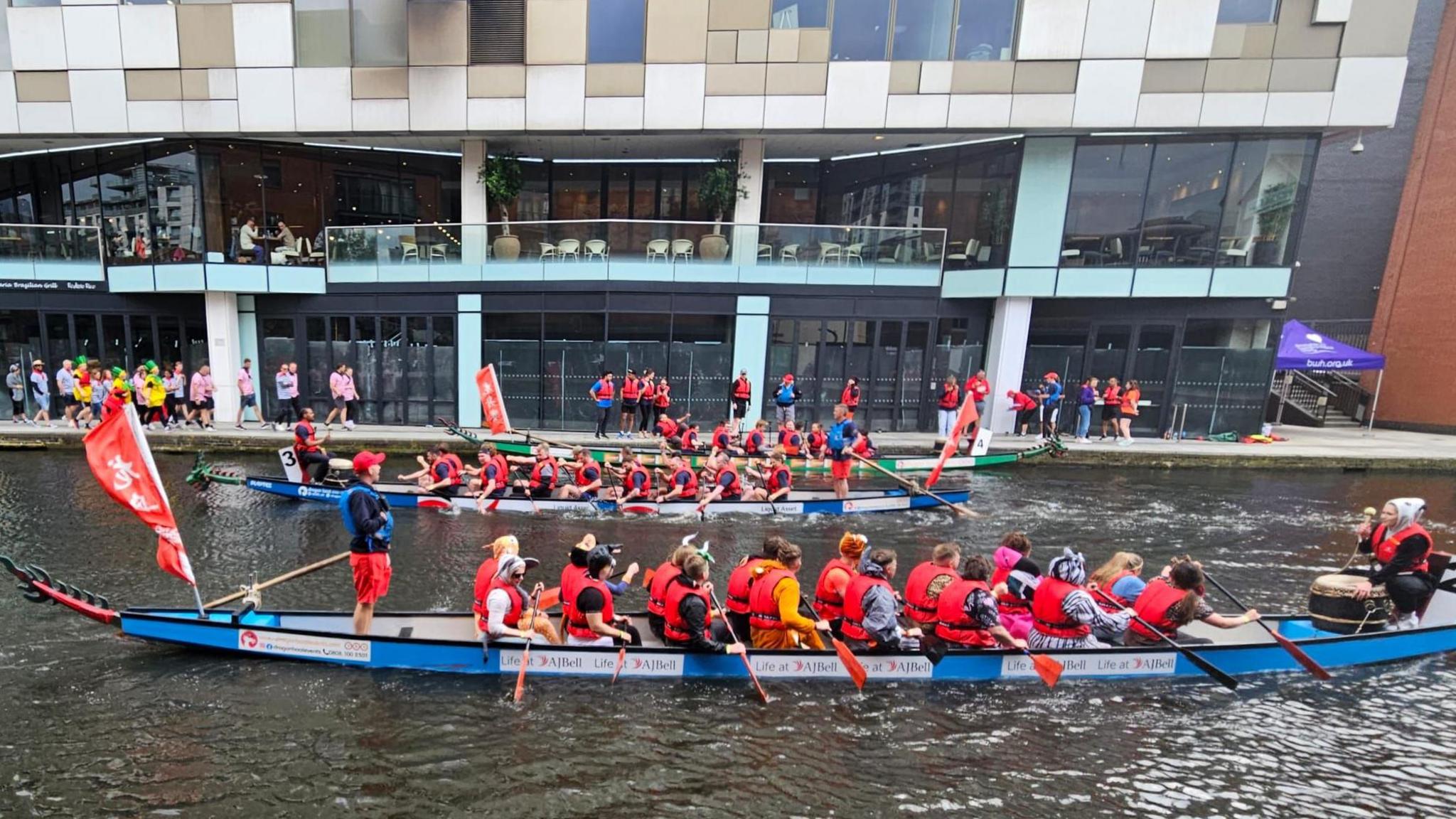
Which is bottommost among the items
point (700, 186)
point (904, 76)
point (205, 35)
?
point (700, 186)

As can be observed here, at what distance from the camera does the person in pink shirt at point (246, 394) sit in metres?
18.2

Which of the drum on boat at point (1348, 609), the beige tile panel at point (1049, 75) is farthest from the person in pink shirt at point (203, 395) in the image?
the drum on boat at point (1348, 609)

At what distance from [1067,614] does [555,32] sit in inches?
699

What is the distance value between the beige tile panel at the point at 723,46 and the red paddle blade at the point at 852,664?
51.3 feet

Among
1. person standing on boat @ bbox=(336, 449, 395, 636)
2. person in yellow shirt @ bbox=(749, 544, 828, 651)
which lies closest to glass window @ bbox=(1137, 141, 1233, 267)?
person in yellow shirt @ bbox=(749, 544, 828, 651)

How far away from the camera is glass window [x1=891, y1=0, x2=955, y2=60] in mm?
17375

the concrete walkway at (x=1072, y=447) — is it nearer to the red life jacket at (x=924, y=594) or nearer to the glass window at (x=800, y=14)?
the red life jacket at (x=924, y=594)

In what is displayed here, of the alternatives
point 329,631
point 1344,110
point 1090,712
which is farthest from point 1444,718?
point 1344,110

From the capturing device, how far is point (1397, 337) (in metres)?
24.3

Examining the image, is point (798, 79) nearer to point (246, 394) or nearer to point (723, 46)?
point (723, 46)

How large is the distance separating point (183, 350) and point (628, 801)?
21.2 metres

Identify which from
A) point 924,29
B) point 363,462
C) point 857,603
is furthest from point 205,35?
point 857,603

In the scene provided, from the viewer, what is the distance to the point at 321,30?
692 inches

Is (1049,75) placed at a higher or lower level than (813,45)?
lower
